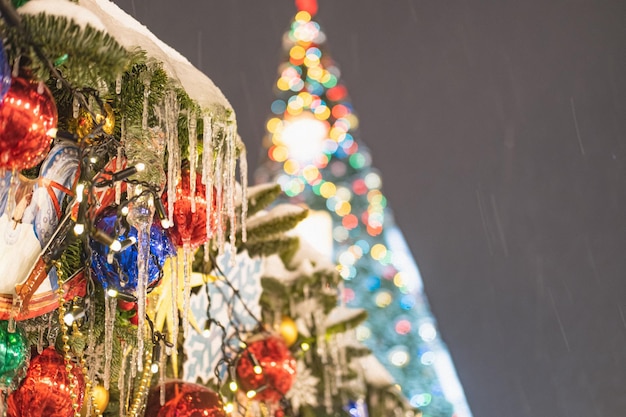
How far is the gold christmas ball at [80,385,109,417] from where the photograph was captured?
1271 mm

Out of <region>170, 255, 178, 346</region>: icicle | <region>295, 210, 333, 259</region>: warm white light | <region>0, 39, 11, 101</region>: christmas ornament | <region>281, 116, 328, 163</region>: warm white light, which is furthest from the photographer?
<region>281, 116, 328, 163</region>: warm white light

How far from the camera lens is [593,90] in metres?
9.62

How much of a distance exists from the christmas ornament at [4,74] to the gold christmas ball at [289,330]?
5.34 ft

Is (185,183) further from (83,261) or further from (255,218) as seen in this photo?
(255,218)

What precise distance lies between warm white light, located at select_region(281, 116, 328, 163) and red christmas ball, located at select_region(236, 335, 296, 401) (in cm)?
448

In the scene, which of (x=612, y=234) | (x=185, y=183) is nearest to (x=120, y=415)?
(x=185, y=183)

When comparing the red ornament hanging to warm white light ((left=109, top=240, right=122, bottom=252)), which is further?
the red ornament hanging

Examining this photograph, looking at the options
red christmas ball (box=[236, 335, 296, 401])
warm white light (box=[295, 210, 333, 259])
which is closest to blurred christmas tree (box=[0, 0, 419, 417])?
red christmas ball (box=[236, 335, 296, 401])

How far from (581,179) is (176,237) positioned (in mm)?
8935

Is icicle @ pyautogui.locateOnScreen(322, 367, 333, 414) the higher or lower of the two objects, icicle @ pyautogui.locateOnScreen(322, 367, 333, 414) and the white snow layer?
the lower

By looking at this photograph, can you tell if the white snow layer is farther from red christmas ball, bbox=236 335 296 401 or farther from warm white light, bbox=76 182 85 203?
red christmas ball, bbox=236 335 296 401

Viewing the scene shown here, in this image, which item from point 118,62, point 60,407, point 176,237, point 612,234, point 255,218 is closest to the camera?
point 118,62

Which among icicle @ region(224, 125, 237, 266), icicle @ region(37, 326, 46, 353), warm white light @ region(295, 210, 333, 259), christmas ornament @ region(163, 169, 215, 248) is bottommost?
icicle @ region(37, 326, 46, 353)

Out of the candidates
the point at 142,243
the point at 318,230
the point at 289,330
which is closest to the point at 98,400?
the point at 142,243
